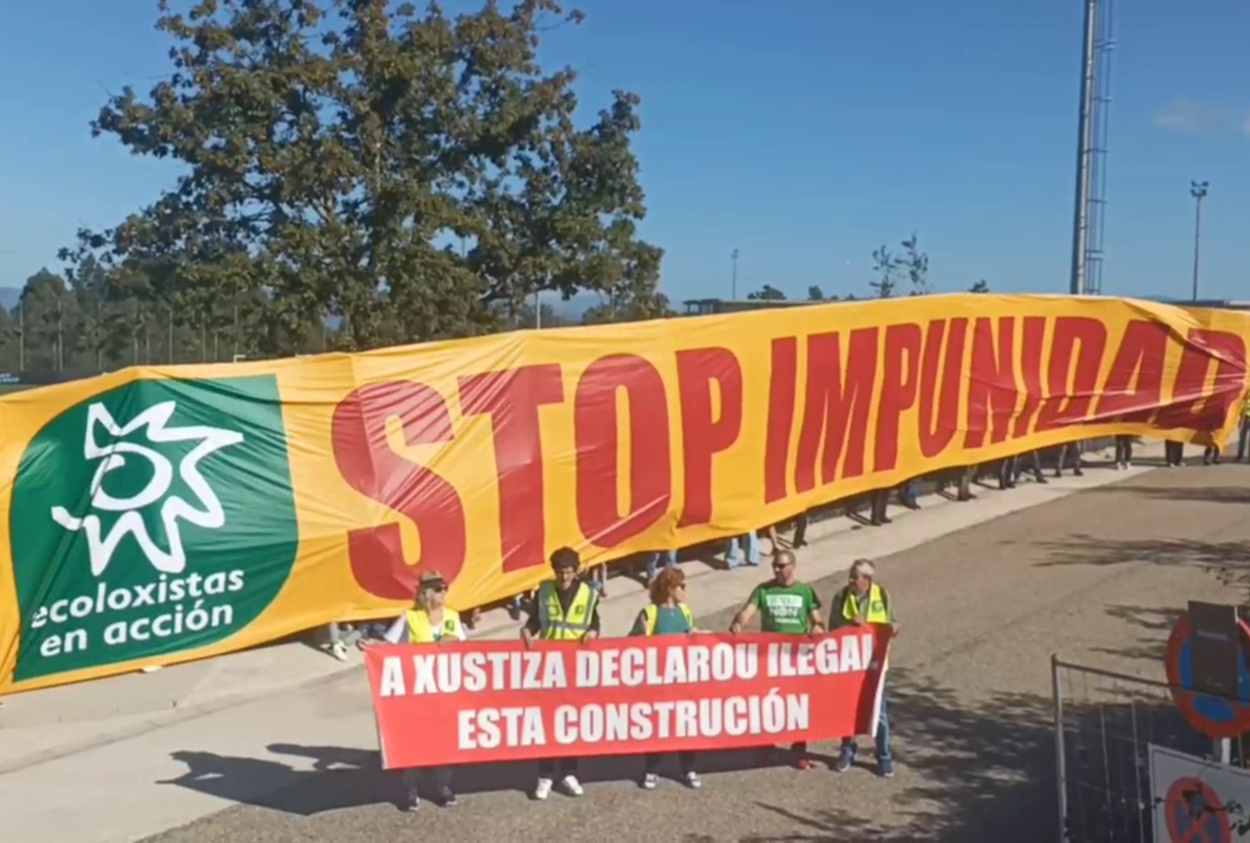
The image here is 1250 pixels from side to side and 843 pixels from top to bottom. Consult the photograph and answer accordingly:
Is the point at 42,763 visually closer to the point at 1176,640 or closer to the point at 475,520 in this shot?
the point at 475,520

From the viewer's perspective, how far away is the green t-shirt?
8609 mm

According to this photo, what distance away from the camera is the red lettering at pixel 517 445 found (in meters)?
11.8

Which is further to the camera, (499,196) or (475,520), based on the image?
(499,196)

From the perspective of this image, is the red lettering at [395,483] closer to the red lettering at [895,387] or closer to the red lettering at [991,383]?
the red lettering at [895,387]

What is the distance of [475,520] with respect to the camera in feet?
38.3

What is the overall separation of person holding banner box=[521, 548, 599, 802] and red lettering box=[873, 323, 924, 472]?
7.96 metres

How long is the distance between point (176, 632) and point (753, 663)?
4745mm

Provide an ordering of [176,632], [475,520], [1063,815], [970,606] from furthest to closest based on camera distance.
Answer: [970,606], [475,520], [176,632], [1063,815]

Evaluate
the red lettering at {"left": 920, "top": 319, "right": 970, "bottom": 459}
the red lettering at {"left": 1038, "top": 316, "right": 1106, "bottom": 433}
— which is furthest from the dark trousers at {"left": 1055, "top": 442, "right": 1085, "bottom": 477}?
the red lettering at {"left": 920, "top": 319, "right": 970, "bottom": 459}

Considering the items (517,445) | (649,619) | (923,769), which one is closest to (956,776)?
(923,769)

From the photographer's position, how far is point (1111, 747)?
8.77 metres

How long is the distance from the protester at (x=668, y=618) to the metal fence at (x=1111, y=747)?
2319 mm

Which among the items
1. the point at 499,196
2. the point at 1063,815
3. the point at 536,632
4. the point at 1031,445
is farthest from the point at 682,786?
the point at 499,196

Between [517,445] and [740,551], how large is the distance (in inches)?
173
